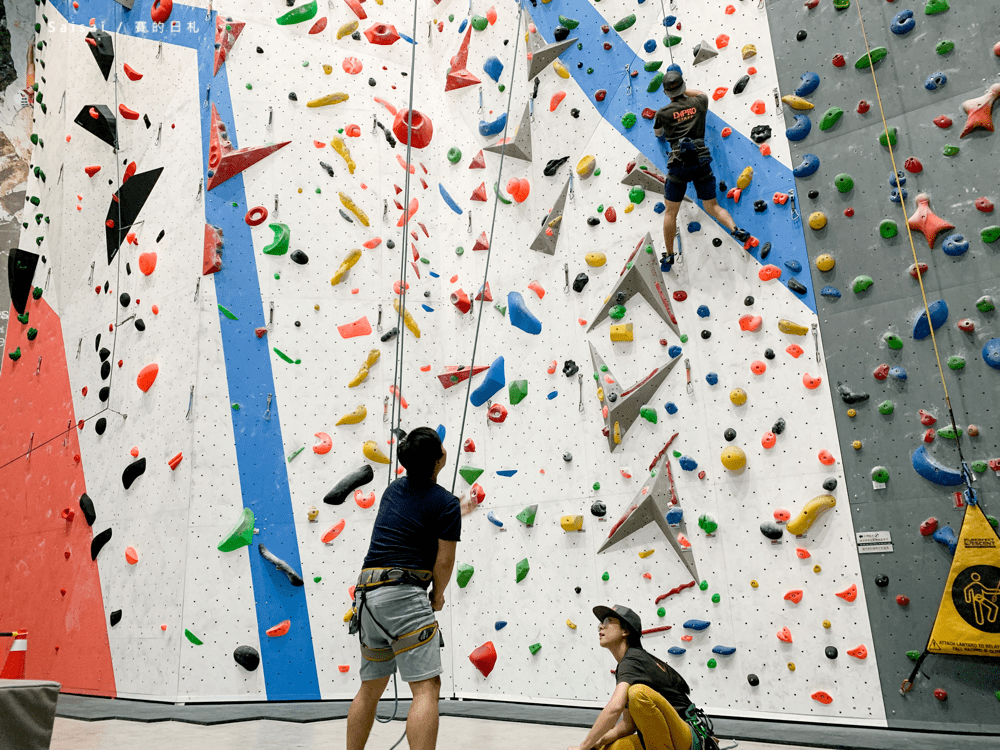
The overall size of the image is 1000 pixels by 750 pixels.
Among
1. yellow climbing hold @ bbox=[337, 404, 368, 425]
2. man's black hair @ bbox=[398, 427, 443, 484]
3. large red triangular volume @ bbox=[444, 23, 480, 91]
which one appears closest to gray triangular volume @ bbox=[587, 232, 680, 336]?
yellow climbing hold @ bbox=[337, 404, 368, 425]

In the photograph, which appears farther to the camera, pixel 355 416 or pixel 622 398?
pixel 355 416

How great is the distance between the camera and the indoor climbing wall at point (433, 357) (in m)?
3.61

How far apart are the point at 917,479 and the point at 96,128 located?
19.4 feet

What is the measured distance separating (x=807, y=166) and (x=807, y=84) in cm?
45

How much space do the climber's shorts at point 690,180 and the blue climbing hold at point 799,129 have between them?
0.44m

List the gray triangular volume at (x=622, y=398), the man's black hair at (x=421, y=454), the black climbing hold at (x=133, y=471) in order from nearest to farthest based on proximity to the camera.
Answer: the man's black hair at (x=421, y=454), the gray triangular volume at (x=622, y=398), the black climbing hold at (x=133, y=471)

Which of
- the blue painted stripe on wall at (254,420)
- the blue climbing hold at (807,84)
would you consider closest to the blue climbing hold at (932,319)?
the blue climbing hold at (807,84)

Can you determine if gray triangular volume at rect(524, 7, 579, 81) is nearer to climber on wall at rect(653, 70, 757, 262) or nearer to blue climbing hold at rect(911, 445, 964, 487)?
climber on wall at rect(653, 70, 757, 262)

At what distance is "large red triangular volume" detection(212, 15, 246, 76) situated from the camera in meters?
4.85

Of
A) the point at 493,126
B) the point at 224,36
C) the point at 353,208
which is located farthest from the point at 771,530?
the point at 224,36

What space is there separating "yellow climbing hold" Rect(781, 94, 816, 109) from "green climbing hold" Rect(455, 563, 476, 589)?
11.0 feet

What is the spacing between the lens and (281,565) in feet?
13.8

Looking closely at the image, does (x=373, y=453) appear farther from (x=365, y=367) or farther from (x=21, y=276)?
(x=21, y=276)

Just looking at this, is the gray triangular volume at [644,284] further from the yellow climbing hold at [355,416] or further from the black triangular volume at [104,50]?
the black triangular volume at [104,50]
